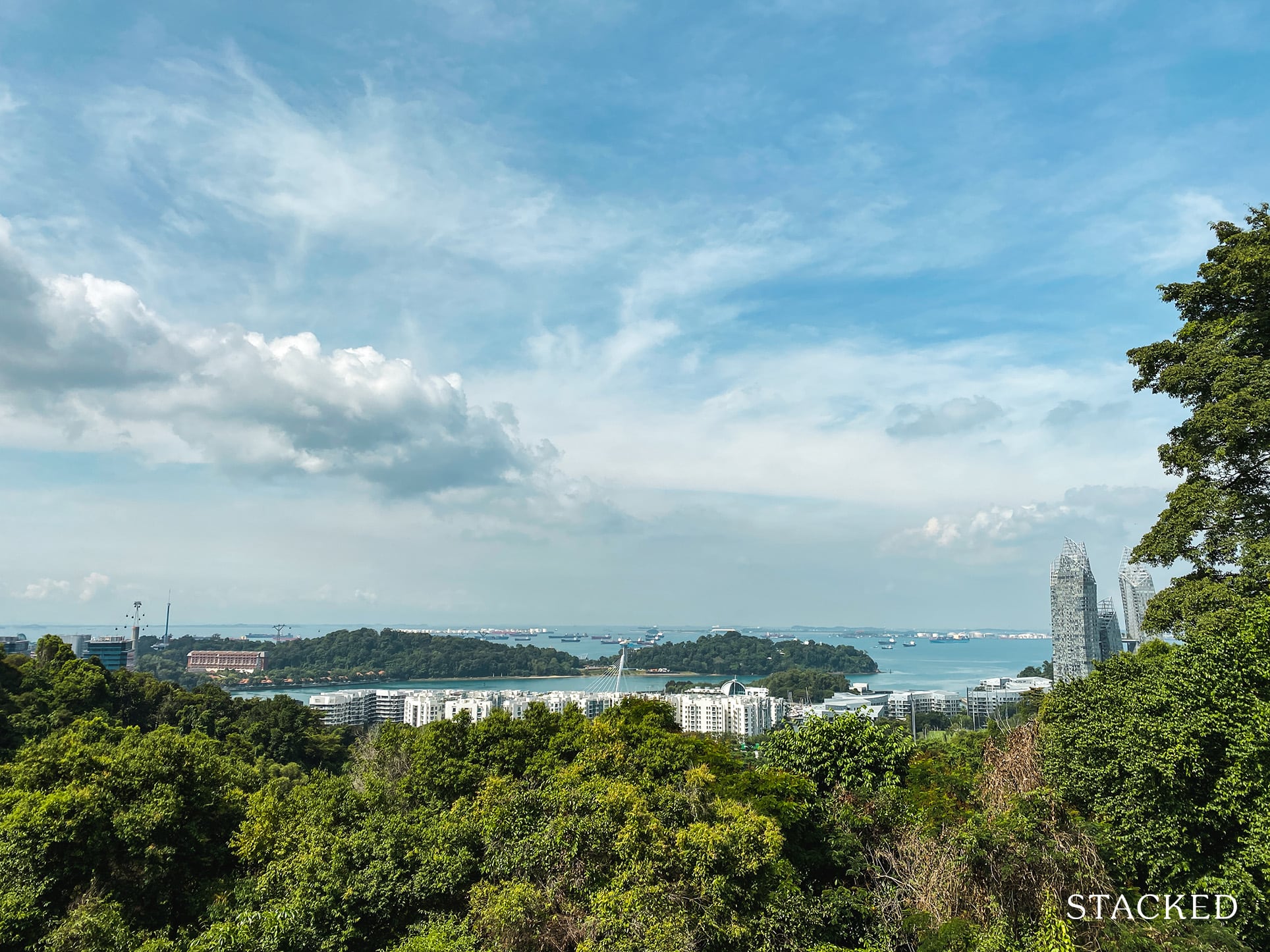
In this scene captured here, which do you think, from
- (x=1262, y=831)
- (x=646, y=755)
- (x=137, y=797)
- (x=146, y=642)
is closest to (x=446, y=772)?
(x=646, y=755)

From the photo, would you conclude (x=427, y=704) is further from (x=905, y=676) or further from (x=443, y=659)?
(x=905, y=676)

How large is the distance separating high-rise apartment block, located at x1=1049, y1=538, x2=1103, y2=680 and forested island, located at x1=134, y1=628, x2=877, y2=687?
53210mm

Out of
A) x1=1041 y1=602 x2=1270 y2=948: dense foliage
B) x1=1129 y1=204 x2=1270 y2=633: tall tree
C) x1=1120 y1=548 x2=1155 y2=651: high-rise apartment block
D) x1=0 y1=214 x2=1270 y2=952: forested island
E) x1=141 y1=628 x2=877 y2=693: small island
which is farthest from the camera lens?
x1=141 y1=628 x2=877 y2=693: small island

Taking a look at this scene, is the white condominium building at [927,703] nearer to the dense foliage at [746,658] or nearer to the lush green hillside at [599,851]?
the dense foliage at [746,658]

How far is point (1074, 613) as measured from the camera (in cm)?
5812

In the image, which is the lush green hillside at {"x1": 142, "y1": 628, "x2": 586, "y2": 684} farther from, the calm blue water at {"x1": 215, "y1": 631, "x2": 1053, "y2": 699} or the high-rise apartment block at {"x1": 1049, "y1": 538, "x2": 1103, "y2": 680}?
the high-rise apartment block at {"x1": 1049, "y1": 538, "x2": 1103, "y2": 680}

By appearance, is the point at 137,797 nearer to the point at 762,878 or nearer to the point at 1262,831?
the point at 762,878

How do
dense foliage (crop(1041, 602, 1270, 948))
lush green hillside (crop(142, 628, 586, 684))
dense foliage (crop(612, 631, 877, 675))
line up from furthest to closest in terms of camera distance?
dense foliage (crop(612, 631, 877, 675)), lush green hillside (crop(142, 628, 586, 684)), dense foliage (crop(1041, 602, 1270, 948))

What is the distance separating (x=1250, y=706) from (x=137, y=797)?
13.4 m

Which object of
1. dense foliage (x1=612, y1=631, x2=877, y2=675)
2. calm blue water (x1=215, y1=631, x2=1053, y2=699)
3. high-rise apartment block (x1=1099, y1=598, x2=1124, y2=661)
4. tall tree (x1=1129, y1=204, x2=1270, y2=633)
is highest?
tall tree (x1=1129, y1=204, x2=1270, y2=633)

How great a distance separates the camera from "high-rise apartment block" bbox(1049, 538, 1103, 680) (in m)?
57.9

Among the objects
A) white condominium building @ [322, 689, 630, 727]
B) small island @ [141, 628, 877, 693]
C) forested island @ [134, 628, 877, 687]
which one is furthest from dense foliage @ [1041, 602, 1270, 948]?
forested island @ [134, 628, 877, 687]

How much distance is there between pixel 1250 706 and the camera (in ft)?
23.0

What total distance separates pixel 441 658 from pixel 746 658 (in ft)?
152
